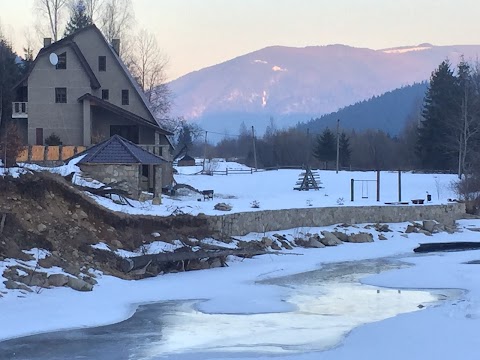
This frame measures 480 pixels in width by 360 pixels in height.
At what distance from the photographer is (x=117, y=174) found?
29.3 m

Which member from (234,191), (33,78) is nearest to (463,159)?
(234,191)

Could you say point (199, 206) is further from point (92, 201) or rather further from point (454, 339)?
point (454, 339)

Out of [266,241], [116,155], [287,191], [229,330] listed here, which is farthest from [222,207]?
[287,191]

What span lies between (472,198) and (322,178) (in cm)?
1563

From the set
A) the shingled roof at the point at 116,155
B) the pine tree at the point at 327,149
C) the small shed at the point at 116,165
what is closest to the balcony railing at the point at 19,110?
the shingled roof at the point at 116,155

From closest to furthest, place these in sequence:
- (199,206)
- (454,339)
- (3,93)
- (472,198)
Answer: (454,339) < (199,206) < (472,198) < (3,93)

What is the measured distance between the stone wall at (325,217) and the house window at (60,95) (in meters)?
20.8

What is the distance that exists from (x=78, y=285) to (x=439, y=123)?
54.3 metres

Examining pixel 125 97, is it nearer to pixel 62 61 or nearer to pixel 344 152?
pixel 62 61

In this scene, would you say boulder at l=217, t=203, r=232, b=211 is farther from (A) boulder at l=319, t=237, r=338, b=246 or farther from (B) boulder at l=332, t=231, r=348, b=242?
(B) boulder at l=332, t=231, r=348, b=242

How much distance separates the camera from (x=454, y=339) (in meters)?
13.7

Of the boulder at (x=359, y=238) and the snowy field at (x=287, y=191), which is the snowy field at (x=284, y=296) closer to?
the snowy field at (x=287, y=191)

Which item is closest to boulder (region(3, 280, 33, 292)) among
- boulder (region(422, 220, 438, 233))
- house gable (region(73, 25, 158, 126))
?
boulder (region(422, 220, 438, 233))

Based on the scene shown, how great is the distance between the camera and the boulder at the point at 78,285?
18.5 meters
